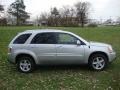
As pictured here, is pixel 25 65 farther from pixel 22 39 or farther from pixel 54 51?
pixel 54 51

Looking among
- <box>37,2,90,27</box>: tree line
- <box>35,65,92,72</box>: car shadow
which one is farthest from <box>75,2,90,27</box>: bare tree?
<box>35,65,92,72</box>: car shadow

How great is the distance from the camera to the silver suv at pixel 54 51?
1210 centimetres

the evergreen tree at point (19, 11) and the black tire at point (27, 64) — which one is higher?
the evergreen tree at point (19, 11)

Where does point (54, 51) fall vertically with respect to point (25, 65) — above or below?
above

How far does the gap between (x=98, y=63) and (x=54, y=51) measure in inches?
72.7

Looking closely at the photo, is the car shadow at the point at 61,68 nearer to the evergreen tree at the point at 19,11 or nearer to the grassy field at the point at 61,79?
the grassy field at the point at 61,79

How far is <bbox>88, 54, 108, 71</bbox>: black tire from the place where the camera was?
12.3 m

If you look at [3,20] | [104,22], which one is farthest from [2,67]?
[104,22]

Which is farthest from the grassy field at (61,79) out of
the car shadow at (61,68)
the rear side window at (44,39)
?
the rear side window at (44,39)

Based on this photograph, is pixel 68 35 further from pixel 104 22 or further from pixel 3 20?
pixel 104 22

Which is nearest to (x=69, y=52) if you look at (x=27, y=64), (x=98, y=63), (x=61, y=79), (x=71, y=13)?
(x=98, y=63)

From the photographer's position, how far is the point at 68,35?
12.4 m

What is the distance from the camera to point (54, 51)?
12.1 meters

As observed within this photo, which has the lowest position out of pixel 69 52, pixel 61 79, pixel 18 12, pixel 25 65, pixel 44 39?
pixel 61 79
